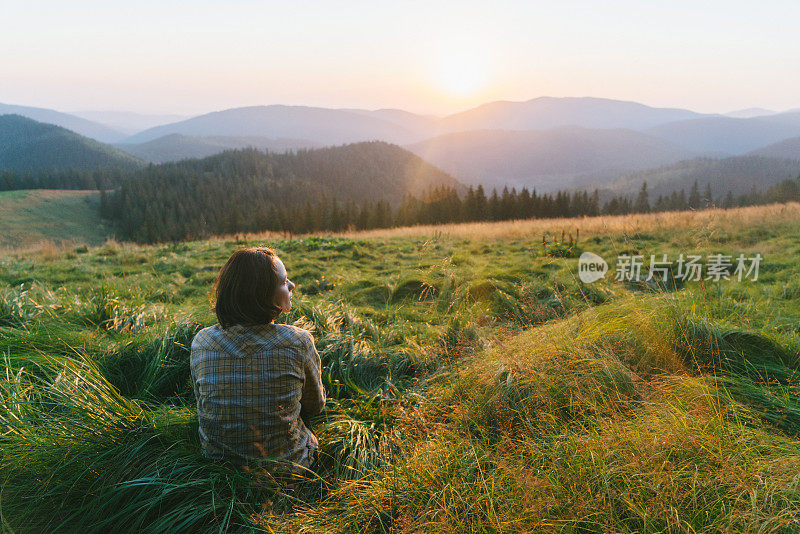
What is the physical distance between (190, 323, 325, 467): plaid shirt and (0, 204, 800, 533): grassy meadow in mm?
144

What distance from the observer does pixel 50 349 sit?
11.1ft

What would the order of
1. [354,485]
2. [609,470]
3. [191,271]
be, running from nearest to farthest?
1. [609,470]
2. [354,485]
3. [191,271]

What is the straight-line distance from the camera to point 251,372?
2.15 metres

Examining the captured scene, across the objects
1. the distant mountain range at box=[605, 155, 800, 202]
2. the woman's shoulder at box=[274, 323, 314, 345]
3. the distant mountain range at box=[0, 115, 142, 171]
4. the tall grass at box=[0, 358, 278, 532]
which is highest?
the distant mountain range at box=[0, 115, 142, 171]

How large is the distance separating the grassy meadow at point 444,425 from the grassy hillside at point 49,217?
73514mm

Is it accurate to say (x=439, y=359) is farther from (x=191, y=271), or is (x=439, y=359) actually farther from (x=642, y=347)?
(x=191, y=271)

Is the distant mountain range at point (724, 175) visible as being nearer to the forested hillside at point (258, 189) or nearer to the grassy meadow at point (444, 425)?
the forested hillside at point (258, 189)

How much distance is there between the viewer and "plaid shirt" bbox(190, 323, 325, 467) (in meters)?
2.13

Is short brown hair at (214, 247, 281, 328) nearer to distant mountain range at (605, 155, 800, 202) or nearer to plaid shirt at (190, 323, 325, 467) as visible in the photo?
plaid shirt at (190, 323, 325, 467)

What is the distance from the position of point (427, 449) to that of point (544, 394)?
0.95 m

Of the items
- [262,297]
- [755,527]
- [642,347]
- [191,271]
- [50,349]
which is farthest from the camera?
[191,271]

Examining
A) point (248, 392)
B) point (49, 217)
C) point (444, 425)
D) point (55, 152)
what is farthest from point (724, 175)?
point (55, 152)

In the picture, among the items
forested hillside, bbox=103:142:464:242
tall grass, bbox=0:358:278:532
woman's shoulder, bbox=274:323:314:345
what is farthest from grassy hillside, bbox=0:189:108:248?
woman's shoulder, bbox=274:323:314:345

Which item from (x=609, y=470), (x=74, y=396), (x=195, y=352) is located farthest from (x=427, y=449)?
(x=74, y=396)
